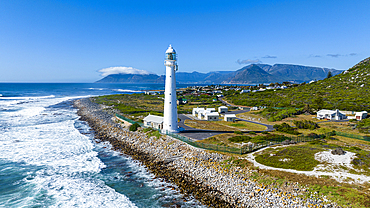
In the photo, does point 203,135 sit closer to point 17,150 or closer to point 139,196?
point 139,196

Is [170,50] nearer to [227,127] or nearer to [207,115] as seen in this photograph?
[227,127]

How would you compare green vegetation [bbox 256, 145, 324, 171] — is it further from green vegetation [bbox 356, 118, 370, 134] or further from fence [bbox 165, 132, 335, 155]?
green vegetation [bbox 356, 118, 370, 134]

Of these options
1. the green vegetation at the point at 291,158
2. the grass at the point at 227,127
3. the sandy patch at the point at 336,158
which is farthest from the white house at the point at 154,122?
the sandy patch at the point at 336,158

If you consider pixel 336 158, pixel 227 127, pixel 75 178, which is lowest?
pixel 75 178

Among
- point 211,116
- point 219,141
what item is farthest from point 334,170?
point 211,116

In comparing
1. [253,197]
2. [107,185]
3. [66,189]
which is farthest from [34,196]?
[253,197]

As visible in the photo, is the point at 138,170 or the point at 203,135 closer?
the point at 138,170

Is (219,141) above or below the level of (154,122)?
below

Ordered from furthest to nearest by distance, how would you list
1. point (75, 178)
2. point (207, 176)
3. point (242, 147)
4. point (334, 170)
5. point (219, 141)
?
point (219, 141), point (242, 147), point (75, 178), point (207, 176), point (334, 170)
